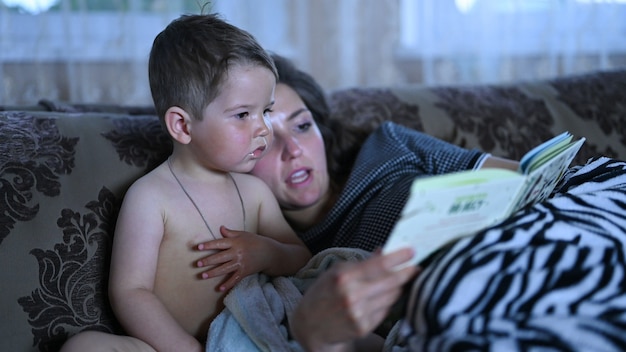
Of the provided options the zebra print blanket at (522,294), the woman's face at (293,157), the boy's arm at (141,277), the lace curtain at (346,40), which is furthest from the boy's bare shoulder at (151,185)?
the lace curtain at (346,40)

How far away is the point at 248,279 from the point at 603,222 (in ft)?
2.01

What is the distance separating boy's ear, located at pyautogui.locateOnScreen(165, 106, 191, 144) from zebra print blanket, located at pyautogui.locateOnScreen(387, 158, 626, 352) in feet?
1.99

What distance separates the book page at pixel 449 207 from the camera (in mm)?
673

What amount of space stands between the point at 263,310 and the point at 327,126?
72 cm

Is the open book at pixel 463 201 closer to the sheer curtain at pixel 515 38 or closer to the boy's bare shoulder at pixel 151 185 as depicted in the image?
the boy's bare shoulder at pixel 151 185

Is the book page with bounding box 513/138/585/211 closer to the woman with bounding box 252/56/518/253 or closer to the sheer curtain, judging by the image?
the woman with bounding box 252/56/518/253

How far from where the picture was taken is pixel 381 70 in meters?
2.70

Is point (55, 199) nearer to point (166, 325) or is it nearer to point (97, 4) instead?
point (166, 325)

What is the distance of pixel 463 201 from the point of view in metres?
0.72

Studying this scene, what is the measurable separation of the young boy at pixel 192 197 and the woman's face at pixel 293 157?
28cm

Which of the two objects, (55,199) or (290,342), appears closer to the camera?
(290,342)

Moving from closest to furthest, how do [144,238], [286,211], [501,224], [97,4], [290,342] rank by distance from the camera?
[501,224] → [290,342] → [144,238] → [286,211] → [97,4]

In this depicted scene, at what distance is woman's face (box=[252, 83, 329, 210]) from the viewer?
1536 mm

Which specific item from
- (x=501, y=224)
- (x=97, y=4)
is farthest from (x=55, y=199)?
(x=97, y=4)
